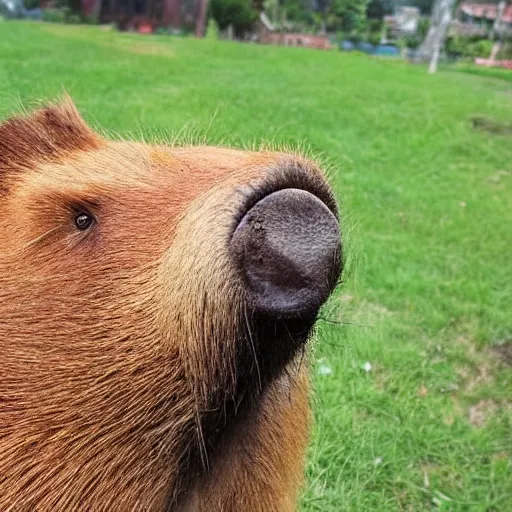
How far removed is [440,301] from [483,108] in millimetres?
8972

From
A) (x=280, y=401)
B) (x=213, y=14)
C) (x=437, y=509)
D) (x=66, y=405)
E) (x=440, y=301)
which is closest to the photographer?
(x=66, y=405)

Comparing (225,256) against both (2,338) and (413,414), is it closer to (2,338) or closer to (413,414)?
(2,338)

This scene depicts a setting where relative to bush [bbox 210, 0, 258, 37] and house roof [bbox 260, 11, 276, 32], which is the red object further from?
bush [bbox 210, 0, 258, 37]

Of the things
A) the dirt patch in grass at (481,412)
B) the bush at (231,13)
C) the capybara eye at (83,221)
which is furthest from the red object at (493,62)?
the capybara eye at (83,221)

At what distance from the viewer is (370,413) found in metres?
3.37

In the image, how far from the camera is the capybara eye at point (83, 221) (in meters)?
1.31

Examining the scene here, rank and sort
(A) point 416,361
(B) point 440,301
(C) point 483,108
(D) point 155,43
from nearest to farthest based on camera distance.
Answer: (A) point 416,361
(B) point 440,301
(C) point 483,108
(D) point 155,43

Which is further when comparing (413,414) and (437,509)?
(413,414)

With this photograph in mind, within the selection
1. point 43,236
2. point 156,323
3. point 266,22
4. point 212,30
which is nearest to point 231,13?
point 212,30

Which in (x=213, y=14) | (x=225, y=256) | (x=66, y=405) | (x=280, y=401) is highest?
(x=225, y=256)

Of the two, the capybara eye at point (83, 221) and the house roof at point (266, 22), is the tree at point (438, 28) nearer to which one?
the house roof at point (266, 22)

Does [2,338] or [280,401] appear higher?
[2,338]

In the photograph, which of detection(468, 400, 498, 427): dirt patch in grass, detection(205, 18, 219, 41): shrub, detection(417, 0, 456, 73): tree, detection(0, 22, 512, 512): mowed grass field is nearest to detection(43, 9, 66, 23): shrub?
detection(205, 18, 219, 41): shrub

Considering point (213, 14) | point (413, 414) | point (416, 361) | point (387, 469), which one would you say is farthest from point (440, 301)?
point (213, 14)
